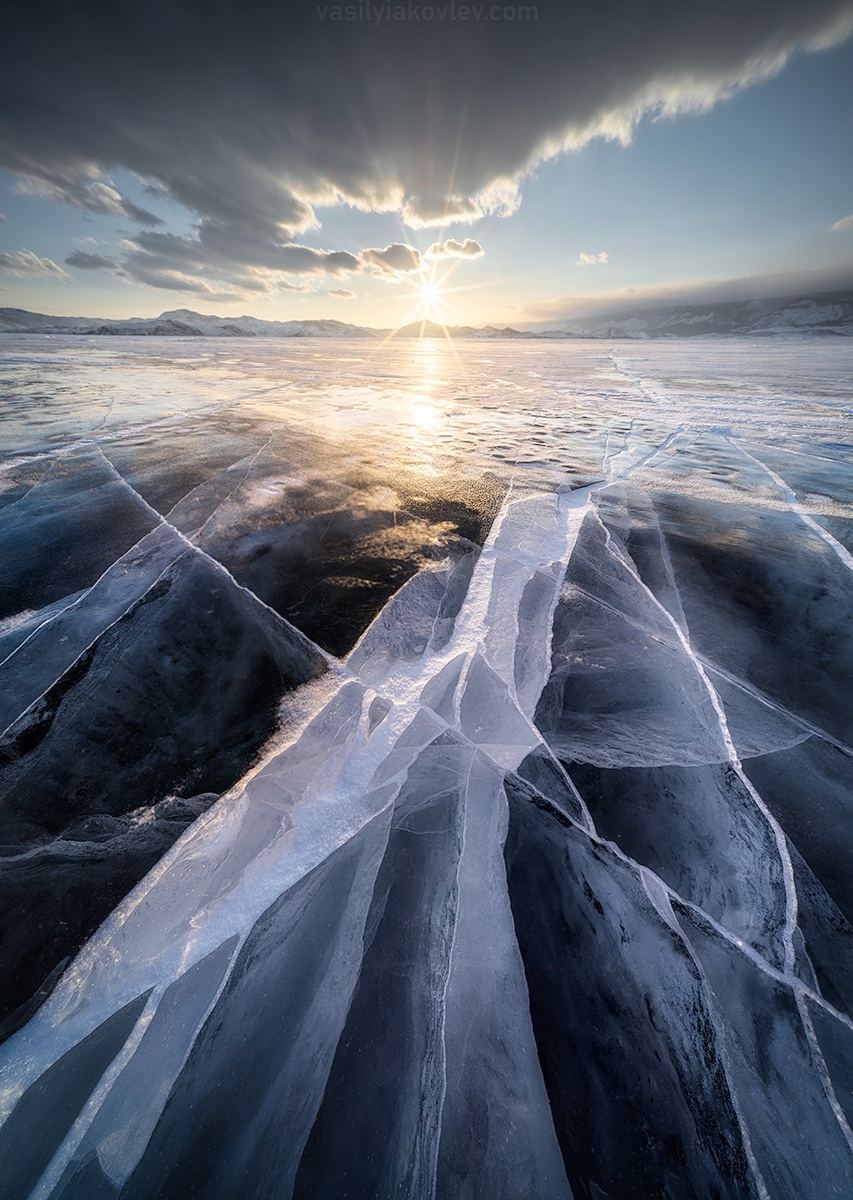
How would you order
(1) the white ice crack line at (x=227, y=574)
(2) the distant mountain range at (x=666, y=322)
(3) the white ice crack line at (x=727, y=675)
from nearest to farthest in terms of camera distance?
(3) the white ice crack line at (x=727, y=675) → (1) the white ice crack line at (x=227, y=574) → (2) the distant mountain range at (x=666, y=322)

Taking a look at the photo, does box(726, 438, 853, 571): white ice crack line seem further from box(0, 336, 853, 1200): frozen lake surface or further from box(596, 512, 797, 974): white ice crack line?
box(596, 512, 797, 974): white ice crack line

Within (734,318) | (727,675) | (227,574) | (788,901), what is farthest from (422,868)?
(734,318)

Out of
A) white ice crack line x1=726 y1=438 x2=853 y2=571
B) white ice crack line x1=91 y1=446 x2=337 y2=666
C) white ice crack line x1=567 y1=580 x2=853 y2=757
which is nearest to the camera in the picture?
white ice crack line x1=567 y1=580 x2=853 y2=757

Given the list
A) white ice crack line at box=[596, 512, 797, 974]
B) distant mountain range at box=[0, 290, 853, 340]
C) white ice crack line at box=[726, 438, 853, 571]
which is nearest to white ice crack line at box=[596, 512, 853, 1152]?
white ice crack line at box=[596, 512, 797, 974]

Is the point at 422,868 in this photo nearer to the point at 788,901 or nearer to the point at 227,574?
the point at 788,901

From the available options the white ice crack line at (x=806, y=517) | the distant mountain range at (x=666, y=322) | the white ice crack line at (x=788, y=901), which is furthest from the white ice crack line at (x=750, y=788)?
the distant mountain range at (x=666, y=322)

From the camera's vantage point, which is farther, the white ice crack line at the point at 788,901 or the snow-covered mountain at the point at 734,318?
the snow-covered mountain at the point at 734,318

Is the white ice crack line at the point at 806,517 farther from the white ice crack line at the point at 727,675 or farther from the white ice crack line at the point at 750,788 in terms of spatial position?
the white ice crack line at the point at 727,675

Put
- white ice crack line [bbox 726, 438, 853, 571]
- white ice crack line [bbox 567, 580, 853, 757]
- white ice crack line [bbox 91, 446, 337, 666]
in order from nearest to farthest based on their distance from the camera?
white ice crack line [bbox 567, 580, 853, 757], white ice crack line [bbox 91, 446, 337, 666], white ice crack line [bbox 726, 438, 853, 571]
